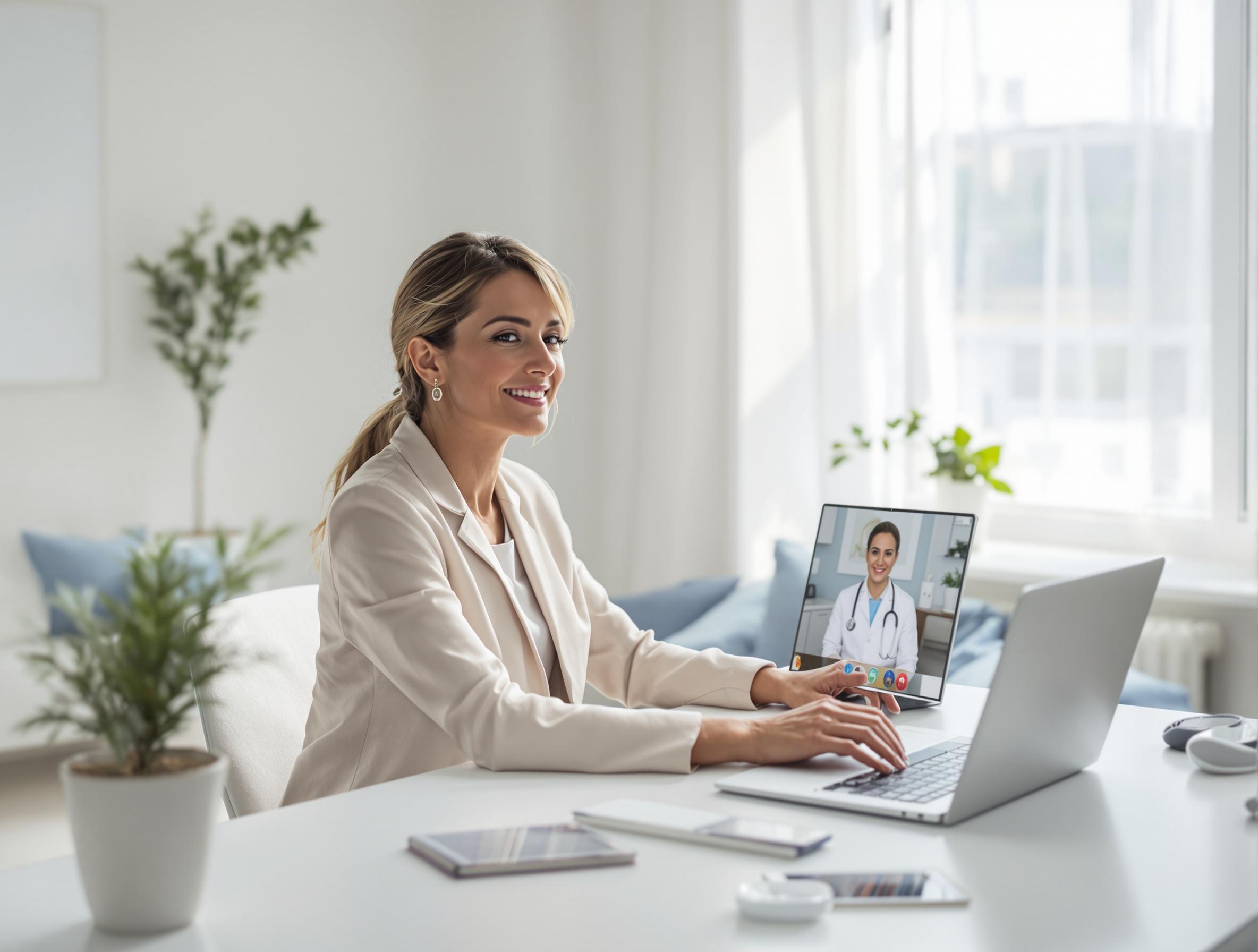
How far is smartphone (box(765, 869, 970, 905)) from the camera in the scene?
38.9 inches

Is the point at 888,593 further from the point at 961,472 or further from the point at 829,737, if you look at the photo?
the point at 961,472

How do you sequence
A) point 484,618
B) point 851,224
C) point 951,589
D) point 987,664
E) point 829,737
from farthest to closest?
point 851,224
point 987,664
point 484,618
point 951,589
point 829,737

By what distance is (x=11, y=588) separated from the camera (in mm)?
4004

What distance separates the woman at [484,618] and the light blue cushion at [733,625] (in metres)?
1.41

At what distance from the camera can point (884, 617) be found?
5.24ft

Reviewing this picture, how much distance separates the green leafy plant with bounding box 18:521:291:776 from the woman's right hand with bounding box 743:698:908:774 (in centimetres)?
63

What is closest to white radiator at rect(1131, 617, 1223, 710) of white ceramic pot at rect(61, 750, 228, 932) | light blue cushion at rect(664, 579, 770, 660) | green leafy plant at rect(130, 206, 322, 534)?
light blue cushion at rect(664, 579, 770, 660)

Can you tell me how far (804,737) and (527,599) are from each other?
557 millimetres

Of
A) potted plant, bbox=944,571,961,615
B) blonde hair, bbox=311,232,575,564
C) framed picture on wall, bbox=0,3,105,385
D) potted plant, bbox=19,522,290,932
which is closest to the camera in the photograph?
potted plant, bbox=19,522,290,932

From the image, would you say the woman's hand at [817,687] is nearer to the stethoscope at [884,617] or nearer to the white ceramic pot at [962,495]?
the stethoscope at [884,617]

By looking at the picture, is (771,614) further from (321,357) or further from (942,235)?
(321,357)

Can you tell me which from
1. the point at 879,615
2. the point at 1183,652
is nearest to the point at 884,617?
the point at 879,615

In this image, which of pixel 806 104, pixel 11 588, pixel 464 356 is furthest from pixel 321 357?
pixel 464 356

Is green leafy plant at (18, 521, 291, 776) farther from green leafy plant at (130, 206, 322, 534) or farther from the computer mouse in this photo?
green leafy plant at (130, 206, 322, 534)
